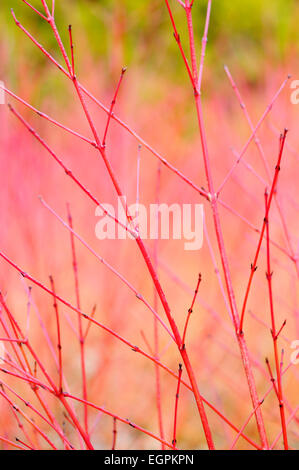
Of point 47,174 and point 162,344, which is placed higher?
point 47,174

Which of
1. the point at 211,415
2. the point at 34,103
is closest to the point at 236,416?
the point at 211,415

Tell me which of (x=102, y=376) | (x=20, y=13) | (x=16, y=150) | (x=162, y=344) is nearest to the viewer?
(x=102, y=376)

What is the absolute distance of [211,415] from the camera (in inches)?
92.6

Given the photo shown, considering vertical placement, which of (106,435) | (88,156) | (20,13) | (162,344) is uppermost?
(20,13)

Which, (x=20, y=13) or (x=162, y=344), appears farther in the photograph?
(x=20, y=13)

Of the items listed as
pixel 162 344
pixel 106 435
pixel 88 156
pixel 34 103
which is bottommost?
pixel 106 435

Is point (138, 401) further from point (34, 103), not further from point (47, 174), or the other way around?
point (34, 103)

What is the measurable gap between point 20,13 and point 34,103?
154 centimetres

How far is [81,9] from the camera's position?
19.8 ft

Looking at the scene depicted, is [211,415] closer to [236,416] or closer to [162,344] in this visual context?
[236,416]

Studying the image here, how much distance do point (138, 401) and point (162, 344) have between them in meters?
0.50
